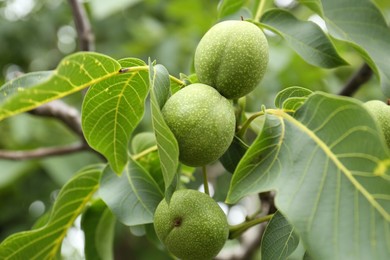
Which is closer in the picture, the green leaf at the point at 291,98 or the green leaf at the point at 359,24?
the green leaf at the point at 291,98

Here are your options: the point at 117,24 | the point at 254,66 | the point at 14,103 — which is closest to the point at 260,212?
the point at 254,66

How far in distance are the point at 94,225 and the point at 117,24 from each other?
207cm

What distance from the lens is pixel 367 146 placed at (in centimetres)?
91

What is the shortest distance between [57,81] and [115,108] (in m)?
0.20

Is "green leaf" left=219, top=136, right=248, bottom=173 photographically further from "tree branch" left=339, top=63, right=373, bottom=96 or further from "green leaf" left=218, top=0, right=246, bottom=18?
"tree branch" left=339, top=63, right=373, bottom=96

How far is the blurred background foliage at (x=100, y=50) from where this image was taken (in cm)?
234

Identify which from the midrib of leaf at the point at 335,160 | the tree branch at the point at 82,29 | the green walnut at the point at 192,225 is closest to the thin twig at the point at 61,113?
Result: the tree branch at the point at 82,29

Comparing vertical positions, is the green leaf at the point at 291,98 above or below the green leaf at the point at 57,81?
below

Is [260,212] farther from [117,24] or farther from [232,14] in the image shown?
[117,24]

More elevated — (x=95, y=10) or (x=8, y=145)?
(x=95, y=10)

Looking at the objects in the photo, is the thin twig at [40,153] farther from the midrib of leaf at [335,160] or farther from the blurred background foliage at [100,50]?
the midrib of leaf at [335,160]

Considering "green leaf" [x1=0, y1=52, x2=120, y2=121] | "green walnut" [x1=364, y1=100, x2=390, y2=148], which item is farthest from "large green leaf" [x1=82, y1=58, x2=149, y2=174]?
"green walnut" [x1=364, y1=100, x2=390, y2=148]

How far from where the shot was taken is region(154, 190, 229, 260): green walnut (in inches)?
42.6

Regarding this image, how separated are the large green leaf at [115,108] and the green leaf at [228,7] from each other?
0.48m
